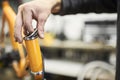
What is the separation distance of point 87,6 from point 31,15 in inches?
4.8

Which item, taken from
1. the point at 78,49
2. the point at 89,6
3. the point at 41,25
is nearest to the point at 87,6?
the point at 89,6

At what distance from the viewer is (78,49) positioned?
3.16ft

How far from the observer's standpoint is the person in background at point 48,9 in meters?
0.35

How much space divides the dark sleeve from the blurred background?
58 mm

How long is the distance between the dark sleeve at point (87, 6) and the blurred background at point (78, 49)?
58 mm

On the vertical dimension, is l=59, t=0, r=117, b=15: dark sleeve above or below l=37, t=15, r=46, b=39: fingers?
above

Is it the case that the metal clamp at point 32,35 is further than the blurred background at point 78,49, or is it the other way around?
the blurred background at point 78,49

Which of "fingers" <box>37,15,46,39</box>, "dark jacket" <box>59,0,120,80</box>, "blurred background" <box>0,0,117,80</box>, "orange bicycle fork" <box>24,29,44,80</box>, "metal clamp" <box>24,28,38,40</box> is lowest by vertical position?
"blurred background" <box>0,0,117,80</box>

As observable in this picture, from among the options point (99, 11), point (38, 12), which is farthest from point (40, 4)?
point (99, 11)

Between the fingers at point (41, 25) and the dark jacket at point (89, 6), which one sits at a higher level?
the dark jacket at point (89, 6)

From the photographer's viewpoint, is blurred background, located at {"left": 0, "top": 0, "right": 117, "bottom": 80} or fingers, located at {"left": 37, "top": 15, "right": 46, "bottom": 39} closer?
fingers, located at {"left": 37, "top": 15, "right": 46, "bottom": 39}

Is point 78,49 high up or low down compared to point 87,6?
down

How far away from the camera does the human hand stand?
1.14ft

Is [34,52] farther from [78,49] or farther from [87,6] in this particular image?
[78,49]
